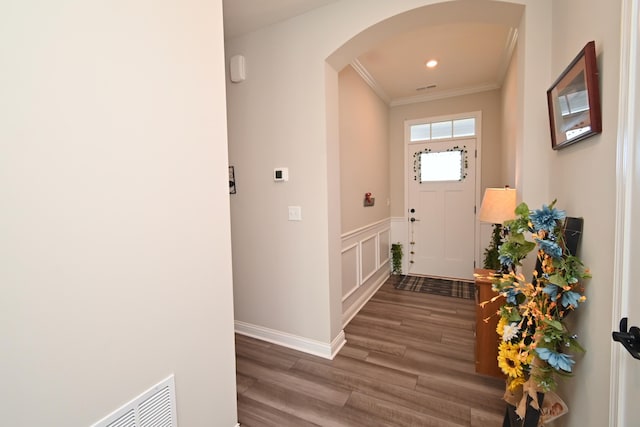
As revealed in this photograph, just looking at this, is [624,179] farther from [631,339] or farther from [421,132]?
[421,132]

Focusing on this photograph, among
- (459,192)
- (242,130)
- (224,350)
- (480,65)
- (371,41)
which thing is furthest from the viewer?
(459,192)

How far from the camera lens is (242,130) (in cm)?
258

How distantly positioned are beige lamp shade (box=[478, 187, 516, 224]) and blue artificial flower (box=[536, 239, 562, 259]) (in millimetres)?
914

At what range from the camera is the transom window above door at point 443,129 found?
3.98m

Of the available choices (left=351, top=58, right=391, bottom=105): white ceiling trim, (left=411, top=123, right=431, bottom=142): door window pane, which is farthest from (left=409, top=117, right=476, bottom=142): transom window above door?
(left=351, top=58, right=391, bottom=105): white ceiling trim

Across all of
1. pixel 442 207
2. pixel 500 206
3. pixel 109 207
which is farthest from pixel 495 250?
pixel 109 207

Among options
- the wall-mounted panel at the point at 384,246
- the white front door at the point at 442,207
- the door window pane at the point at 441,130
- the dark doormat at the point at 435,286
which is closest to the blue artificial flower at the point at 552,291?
the dark doormat at the point at 435,286

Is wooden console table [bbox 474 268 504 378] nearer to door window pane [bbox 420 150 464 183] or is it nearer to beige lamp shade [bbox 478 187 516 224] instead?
beige lamp shade [bbox 478 187 516 224]

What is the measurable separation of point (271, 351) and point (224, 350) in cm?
109

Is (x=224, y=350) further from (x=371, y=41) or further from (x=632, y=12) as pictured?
(x=371, y=41)

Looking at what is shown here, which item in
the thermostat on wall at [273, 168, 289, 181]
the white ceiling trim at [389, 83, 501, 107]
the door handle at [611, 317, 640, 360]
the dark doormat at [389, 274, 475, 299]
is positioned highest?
the white ceiling trim at [389, 83, 501, 107]

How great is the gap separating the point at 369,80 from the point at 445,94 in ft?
4.35

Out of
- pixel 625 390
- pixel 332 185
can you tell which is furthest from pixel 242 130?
pixel 625 390

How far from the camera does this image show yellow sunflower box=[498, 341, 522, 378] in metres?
1.20
